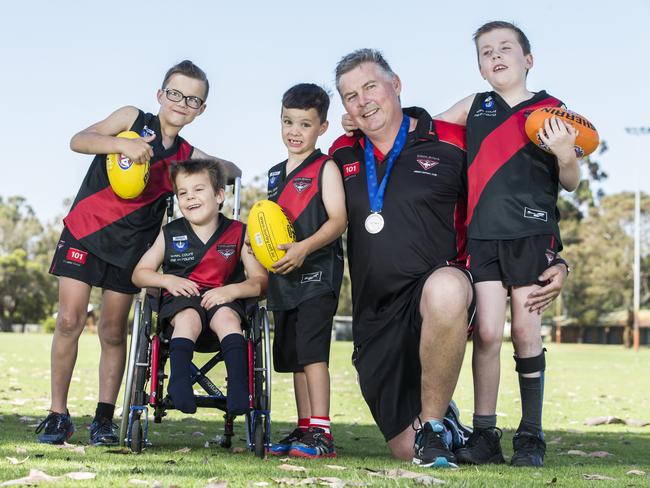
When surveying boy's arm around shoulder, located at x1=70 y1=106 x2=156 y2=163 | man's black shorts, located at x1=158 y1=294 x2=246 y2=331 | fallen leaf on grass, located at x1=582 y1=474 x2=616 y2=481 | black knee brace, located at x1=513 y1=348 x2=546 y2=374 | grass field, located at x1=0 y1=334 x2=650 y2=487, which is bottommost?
grass field, located at x1=0 y1=334 x2=650 y2=487

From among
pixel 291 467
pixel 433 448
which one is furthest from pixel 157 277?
pixel 433 448

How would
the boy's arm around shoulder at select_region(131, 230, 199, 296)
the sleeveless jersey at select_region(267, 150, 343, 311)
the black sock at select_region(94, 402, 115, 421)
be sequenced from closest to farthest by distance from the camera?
the boy's arm around shoulder at select_region(131, 230, 199, 296) < the sleeveless jersey at select_region(267, 150, 343, 311) < the black sock at select_region(94, 402, 115, 421)

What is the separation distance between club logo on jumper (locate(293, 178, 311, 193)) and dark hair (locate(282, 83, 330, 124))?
0.40 meters

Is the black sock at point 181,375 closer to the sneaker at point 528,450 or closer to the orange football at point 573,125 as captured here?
the sneaker at point 528,450

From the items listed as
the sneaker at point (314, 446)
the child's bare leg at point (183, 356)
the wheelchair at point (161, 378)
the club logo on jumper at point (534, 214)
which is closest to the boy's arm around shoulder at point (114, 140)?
the wheelchair at point (161, 378)

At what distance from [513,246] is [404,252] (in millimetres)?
556

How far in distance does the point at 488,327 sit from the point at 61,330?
2.60 meters

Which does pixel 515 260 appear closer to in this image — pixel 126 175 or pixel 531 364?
pixel 531 364

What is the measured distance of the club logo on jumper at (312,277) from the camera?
16.4 feet

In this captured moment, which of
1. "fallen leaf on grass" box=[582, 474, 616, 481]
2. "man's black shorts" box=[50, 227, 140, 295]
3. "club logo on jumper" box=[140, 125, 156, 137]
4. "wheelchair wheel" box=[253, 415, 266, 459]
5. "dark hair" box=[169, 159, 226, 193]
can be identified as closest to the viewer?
"fallen leaf on grass" box=[582, 474, 616, 481]

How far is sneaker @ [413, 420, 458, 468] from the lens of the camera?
4.14 m

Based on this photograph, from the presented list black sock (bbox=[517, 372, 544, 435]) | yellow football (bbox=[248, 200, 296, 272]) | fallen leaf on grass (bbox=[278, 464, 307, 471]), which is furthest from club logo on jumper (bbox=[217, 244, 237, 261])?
black sock (bbox=[517, 372, 544, 435])

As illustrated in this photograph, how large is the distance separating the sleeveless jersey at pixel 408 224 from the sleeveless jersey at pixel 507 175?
14cm

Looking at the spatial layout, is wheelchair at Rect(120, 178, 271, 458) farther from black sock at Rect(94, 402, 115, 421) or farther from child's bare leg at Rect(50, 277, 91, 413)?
child's bare leg at Rect(50, 277, 91, 413)
